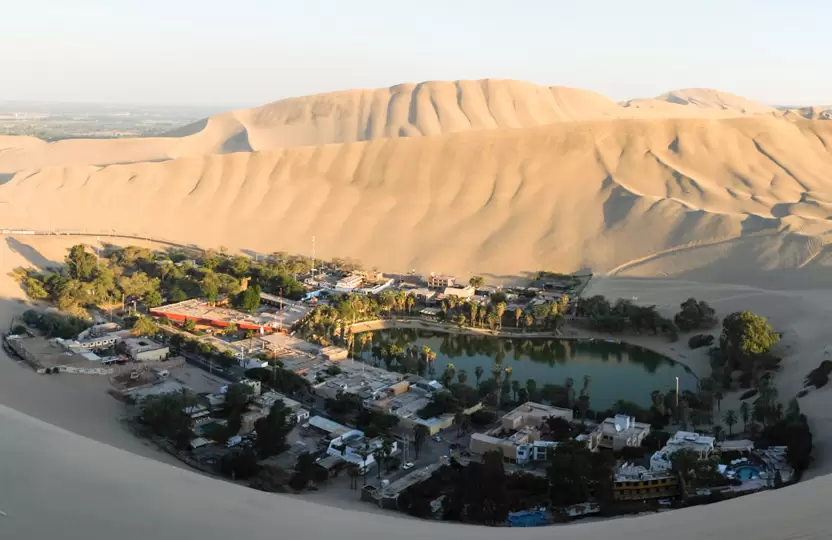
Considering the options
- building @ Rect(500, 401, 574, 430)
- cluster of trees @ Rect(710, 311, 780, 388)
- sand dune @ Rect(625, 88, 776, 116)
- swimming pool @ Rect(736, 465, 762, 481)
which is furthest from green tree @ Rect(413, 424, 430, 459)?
sand dune @ Rect(625, 88, 776, 116)

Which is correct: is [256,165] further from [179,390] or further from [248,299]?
[179,390]

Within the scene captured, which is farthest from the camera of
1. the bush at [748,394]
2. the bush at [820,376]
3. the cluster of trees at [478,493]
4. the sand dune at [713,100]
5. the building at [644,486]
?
the sand dune at [713,100]

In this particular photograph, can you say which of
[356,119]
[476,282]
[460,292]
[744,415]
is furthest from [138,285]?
[356,119]

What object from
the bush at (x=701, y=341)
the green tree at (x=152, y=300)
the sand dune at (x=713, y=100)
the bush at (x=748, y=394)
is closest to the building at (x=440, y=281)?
the bush at (x=701, y=341)

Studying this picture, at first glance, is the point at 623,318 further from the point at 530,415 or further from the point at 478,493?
the point at 478,493

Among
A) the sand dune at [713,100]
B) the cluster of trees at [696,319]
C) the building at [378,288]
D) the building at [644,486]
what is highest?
the sand dune at [713,100]

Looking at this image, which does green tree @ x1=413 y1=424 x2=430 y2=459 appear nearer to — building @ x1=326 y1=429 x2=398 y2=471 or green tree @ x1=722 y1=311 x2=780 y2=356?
building @ x1=326 y1=429 x2=398 y2=471

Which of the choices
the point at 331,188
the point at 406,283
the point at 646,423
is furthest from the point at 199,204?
the point at 646,423

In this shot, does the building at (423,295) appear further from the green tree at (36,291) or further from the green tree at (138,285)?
the green tree at (36,291)
